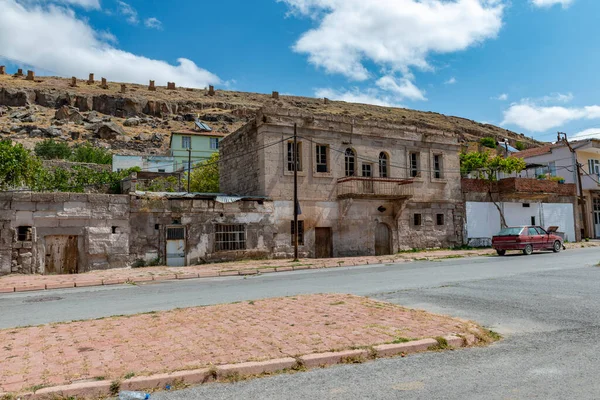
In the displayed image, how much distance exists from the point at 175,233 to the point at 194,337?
15.4m

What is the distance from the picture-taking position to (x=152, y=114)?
8600 centimetres

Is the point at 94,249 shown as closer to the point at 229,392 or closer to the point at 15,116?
the point at 229,392

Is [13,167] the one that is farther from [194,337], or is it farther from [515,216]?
[515,216]

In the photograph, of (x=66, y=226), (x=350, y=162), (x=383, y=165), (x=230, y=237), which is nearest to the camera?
(x=66, y=226)

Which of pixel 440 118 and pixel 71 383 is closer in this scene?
pixel 71 383

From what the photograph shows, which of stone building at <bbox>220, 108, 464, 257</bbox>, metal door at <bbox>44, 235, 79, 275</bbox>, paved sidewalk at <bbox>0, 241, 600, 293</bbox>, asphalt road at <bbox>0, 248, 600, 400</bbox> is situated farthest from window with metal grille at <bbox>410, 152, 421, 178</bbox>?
metal door at <bbox>44, 235, 79, 275</bbox>

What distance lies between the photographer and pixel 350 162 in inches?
1012

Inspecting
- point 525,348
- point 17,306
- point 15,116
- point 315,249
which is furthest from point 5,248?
point 15,116

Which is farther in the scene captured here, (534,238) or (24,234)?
(534,238)

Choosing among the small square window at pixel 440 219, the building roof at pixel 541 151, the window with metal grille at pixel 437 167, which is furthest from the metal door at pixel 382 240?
the building roof at pixel 541 151

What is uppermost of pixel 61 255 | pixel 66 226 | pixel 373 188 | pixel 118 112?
pixel 118 112

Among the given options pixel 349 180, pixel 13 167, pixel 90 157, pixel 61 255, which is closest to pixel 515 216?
pixel 349 180

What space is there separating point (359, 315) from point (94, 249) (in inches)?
600

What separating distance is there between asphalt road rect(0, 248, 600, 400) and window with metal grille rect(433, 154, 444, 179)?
54.5ft
